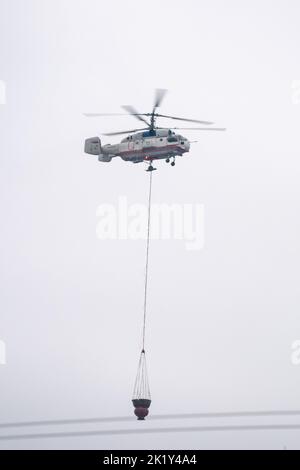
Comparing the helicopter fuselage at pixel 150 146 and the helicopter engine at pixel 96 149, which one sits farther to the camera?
the helicopter engine at pixel 96 149

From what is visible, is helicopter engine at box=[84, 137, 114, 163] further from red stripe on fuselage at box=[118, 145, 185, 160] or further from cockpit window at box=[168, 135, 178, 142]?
cockpit window at box=[168, 135, 178, 142]

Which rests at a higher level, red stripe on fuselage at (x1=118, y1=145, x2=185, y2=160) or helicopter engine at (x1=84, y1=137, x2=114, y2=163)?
helicopter engine at (x1=84, y1=137, x2=114, y2=163)

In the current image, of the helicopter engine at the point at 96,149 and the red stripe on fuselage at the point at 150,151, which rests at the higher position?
the helicopter engine at the point at 96,149

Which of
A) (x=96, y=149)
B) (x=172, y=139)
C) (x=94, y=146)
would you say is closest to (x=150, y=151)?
(x=172, y=139)

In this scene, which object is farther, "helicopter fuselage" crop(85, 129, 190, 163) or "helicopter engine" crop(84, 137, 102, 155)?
"helicopter engine" crop(84, 137, 102, 155)

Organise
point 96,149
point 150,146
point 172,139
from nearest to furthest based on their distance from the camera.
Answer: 1. point 172,139
2. point 150,146
3. point 96,149

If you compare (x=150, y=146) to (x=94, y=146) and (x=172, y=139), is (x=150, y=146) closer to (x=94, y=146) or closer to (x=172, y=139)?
(x=172, y=139)

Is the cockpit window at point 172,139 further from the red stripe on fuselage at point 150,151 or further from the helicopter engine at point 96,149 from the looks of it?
the helicopter engine at point 96,149

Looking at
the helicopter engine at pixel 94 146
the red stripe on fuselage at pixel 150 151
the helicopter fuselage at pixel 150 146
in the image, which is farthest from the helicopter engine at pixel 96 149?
the red stripe on fuselage at pixel 150 151

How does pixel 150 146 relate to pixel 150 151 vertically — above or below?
above

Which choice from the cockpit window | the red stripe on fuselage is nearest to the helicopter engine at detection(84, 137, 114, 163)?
the red stripe on fuselage
